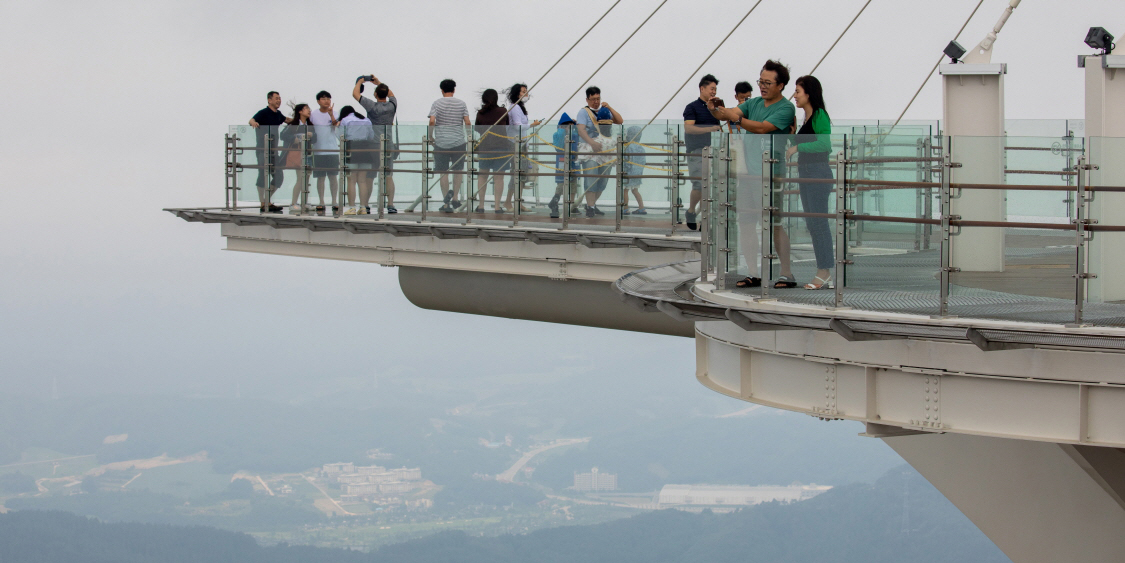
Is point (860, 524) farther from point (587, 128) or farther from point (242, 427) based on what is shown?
point (587, 128)

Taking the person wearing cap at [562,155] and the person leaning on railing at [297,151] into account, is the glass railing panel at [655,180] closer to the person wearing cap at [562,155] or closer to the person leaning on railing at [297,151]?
the person wearing cap at [562,155]

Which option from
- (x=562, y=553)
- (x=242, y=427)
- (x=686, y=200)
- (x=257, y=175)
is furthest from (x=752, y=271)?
(x=242, y=427)

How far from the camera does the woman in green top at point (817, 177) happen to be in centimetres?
770

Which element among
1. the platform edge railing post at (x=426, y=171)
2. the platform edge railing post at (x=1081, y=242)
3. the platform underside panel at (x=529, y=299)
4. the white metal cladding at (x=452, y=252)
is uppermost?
the platform edge railing post at (x=426, y=171)

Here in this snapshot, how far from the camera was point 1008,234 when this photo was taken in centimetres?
740

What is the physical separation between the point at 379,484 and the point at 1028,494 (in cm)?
10869

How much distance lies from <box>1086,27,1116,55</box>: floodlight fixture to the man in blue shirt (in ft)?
18.1

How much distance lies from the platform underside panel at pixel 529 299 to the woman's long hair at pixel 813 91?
586 centimetres

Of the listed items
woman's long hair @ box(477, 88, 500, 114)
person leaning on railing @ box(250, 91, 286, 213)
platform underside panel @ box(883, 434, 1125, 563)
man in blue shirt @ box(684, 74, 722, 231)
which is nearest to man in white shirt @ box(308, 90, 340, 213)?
person leaning on railing @ box(250, 91, 286, 213)

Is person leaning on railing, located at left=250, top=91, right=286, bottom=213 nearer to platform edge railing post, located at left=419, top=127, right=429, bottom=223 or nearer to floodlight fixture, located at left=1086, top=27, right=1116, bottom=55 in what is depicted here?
platform edge railing post, located at left=419, top=127, right=429, bottom=223

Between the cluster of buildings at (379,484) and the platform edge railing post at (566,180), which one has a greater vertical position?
the platform edge railing post at (566,180)

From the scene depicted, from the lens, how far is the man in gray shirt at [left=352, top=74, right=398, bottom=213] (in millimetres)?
16375

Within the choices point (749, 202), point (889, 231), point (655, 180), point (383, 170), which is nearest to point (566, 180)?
point (655, 180)

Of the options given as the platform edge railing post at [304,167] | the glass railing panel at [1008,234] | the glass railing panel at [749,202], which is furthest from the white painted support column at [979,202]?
the platform edge railing post at [304,167]
